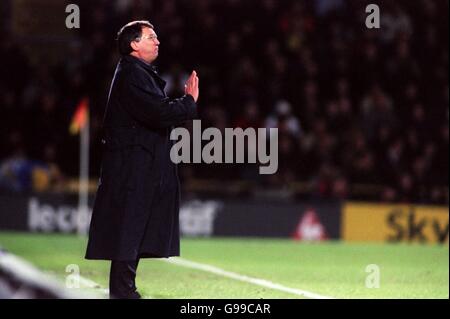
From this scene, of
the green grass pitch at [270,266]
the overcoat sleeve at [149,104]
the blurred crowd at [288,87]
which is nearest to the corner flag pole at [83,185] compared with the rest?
the blurred crowd at [288,87]

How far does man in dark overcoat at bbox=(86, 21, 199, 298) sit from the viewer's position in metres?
7.27

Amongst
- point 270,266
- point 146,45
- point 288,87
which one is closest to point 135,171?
point 146,45

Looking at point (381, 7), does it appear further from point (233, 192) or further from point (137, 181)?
point (137, 181)

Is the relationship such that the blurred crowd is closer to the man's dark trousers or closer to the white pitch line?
the white pitch line

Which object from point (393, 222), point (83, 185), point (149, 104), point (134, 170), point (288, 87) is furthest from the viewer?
point (288, 87)

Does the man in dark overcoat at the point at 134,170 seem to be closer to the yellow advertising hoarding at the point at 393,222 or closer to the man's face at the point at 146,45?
the man's face at the point at 146,45

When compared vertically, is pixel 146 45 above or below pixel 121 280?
above

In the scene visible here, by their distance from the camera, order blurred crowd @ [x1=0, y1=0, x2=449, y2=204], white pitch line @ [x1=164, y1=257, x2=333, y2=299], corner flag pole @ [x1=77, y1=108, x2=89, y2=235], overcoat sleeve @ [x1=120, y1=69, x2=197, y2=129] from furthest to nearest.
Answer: blurred crowd @ [x1=0, y1=0, x2=449, y2=204] < corner flag pole @ [x1=77, y1=108, x2=89, y2=235] < white pitch line @ [x1=164, y1=257, x2=333, y2=299] < overcoat sleeve @ [x1=120, y1=69, x2=197, y2=129]

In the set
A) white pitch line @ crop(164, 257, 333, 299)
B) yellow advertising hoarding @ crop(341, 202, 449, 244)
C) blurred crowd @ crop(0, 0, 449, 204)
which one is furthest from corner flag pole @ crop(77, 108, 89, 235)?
white pitch line @ crop(164, 257, 333, 299)

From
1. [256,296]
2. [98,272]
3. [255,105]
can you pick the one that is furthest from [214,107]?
[256,296]

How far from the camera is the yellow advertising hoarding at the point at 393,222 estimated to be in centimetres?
2141

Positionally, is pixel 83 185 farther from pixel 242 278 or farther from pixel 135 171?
pixel 135 171

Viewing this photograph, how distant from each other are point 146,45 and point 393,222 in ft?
49.2

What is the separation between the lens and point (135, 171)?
24.1 ft
